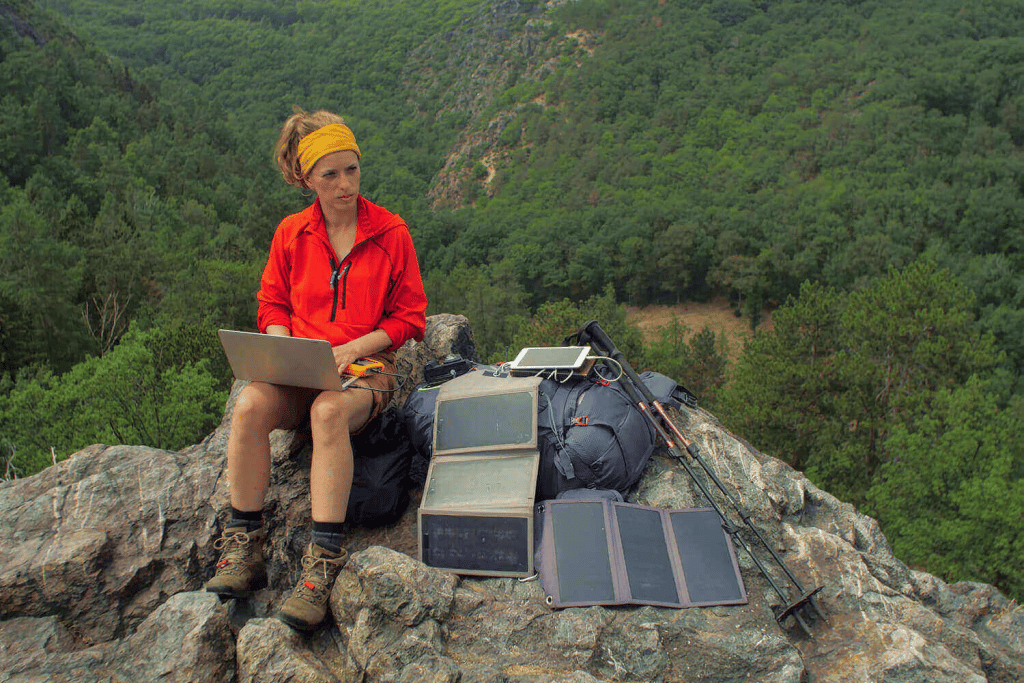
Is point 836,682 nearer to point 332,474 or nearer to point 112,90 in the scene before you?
point 332,474

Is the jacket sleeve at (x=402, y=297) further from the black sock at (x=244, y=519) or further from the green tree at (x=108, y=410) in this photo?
the green tree at (x=108, y=410)

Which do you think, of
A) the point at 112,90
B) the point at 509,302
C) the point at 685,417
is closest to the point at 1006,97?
the point at 509,302

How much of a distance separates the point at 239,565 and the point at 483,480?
146 centimetres

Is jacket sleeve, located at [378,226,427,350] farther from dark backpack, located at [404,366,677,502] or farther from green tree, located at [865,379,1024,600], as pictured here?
green tree, located at [865,379,1024,600]

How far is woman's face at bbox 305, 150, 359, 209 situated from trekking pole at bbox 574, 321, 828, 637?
208cm

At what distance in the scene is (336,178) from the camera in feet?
14.0

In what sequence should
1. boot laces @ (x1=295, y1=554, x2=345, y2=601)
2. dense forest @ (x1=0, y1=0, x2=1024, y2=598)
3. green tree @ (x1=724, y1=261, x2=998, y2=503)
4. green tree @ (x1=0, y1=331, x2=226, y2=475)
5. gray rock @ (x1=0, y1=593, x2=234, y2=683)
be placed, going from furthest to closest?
green tree @ (x1=724, y1=261, x2=998, y2=503)
dense forest @ (x1=0, y1=0, x2=1024, y2=598)
green tree @ (x1=0, y1=331, x2=226, y2=475)
boot laces @ (x1=295, y1=554, x2=345, y2=601)
gray rock @ (x1=0, y1=593, x2=234, y2=683)

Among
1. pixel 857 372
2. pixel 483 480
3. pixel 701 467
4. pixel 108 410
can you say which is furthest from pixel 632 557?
pixel 857 372

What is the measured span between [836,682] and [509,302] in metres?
45.1

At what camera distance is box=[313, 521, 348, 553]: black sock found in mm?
3730

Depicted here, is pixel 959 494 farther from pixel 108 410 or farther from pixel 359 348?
pixel 108 410

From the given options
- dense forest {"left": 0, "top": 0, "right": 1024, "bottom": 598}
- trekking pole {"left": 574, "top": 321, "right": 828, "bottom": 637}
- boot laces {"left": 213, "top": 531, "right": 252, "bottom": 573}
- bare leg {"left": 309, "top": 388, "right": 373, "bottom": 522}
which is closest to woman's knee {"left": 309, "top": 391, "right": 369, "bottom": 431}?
bare leg {"left": 309, "top": 388, "right": 373, "bottom": 522}

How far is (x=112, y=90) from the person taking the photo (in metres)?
76.7

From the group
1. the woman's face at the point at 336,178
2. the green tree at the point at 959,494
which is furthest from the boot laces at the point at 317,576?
the green tree at the point at 959,494
